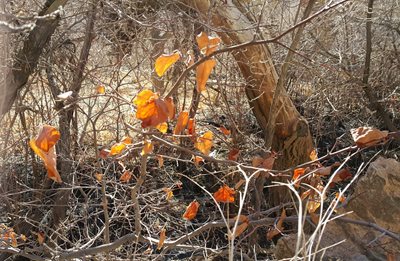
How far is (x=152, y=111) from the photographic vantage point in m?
2.44

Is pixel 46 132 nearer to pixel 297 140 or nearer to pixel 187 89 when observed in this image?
pixel 297 140

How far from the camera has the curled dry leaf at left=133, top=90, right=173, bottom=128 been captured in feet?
7.95

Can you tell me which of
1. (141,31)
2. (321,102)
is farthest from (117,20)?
(321,102)

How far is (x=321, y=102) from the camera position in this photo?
6426 mm

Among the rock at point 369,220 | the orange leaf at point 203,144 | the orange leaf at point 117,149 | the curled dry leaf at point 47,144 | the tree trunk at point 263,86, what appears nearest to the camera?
the curled dry leaf at point 47,144

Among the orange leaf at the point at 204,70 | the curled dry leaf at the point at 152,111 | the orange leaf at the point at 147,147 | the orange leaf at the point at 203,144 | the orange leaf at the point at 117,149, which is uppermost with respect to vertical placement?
the orange leaf at the point at 204,70

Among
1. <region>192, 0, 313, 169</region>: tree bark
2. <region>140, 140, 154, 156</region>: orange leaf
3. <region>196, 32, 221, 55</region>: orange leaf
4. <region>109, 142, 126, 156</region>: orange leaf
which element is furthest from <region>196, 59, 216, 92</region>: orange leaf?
<region>192, 0, 313, 169</region>: tree bark

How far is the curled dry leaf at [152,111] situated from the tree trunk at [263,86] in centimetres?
212

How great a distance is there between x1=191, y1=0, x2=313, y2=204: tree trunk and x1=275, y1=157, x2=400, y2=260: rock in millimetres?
1037

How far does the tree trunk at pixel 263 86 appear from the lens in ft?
15.7

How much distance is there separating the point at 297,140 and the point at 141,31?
1532 millimetres

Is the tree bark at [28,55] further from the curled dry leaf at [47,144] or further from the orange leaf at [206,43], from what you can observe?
the orange leaf at [206,43]

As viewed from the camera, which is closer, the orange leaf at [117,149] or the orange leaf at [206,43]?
the orange leaf at [206,43]

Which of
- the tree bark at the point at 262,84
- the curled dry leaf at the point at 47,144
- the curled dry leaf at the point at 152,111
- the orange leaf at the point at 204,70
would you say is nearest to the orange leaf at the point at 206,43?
the orange leaf at the point at 204,70
